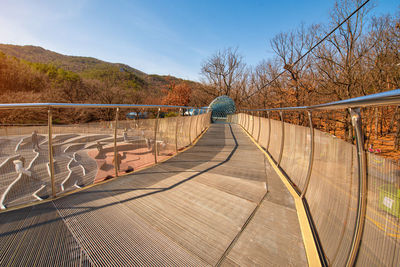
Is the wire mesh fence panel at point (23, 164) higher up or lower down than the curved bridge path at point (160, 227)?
higher up

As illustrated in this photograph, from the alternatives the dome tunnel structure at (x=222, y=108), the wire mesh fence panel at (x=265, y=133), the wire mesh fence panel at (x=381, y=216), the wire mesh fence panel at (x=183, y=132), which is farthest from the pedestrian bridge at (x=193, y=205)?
the dome tunnel structure at (x=222, y=108)

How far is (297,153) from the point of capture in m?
3.41

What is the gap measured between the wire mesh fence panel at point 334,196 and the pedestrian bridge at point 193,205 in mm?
13

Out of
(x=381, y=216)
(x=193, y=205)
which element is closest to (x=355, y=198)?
(x=381, y=216)

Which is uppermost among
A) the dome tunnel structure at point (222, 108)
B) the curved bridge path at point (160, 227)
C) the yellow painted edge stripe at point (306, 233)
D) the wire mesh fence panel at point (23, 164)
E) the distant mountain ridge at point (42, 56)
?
the distant mountain ridge at point (42, 56)

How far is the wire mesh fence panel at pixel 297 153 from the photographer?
9.71 ft

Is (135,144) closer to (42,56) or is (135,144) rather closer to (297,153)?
(297,153)

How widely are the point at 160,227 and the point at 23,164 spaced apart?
255 cm

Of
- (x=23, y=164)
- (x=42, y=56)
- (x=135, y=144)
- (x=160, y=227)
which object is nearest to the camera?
(x=160, y=227)

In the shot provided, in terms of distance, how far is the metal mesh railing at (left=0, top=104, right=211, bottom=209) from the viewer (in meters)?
2.52

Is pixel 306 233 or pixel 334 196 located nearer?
pixel 334 196

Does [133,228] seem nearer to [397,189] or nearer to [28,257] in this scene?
[28,257]

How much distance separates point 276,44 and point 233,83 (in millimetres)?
20565

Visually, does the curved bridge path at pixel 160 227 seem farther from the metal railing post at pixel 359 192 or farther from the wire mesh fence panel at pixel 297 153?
the metal railing post at pixel 359 192
